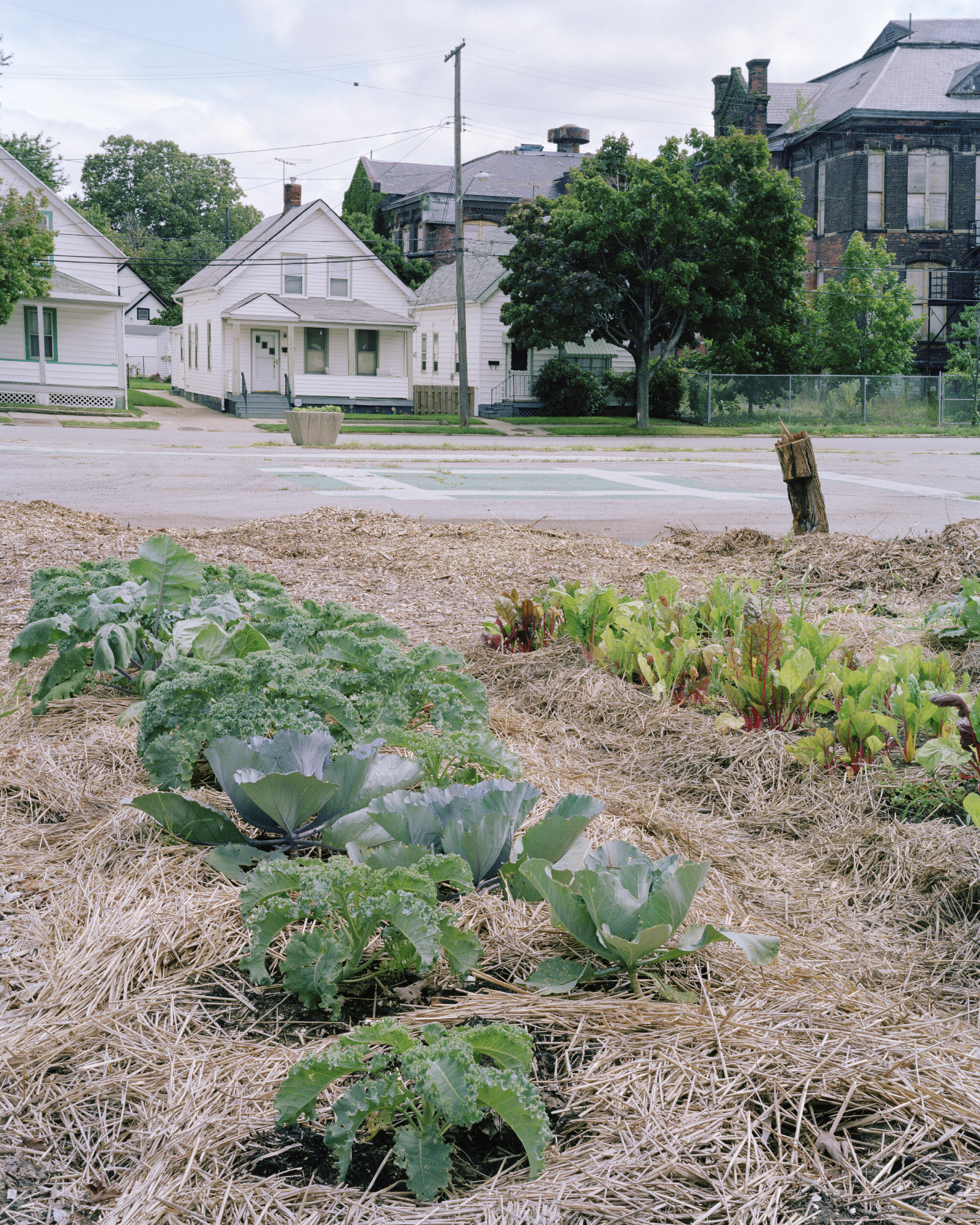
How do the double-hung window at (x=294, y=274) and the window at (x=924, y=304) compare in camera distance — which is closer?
the double-hung window at (x=294, y=274)

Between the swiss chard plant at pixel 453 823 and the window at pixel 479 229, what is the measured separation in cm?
4918

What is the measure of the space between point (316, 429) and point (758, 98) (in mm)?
31782

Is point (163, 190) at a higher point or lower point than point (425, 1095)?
higher

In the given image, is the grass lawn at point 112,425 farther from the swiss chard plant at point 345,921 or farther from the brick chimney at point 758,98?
the brick chimney at point 758,98

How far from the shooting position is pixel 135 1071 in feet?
5.73

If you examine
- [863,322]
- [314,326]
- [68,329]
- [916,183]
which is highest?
[916,183]

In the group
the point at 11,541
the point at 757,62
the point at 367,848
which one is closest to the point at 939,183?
the point at 757,62

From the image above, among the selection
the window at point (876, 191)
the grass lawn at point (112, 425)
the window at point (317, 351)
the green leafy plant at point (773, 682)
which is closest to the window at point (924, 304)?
the window at point (876, 191)

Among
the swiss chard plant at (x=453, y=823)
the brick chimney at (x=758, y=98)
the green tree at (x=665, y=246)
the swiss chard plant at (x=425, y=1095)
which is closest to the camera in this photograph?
the swiss chard plant at (x=425, y=1095)

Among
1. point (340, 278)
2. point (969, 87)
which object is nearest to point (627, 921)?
point (340, 278)

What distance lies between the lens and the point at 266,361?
129 ft

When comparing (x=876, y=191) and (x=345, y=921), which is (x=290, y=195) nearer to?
(x=876, y=191)

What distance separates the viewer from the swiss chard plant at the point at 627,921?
1.99m

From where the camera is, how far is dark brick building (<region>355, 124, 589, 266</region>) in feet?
168
